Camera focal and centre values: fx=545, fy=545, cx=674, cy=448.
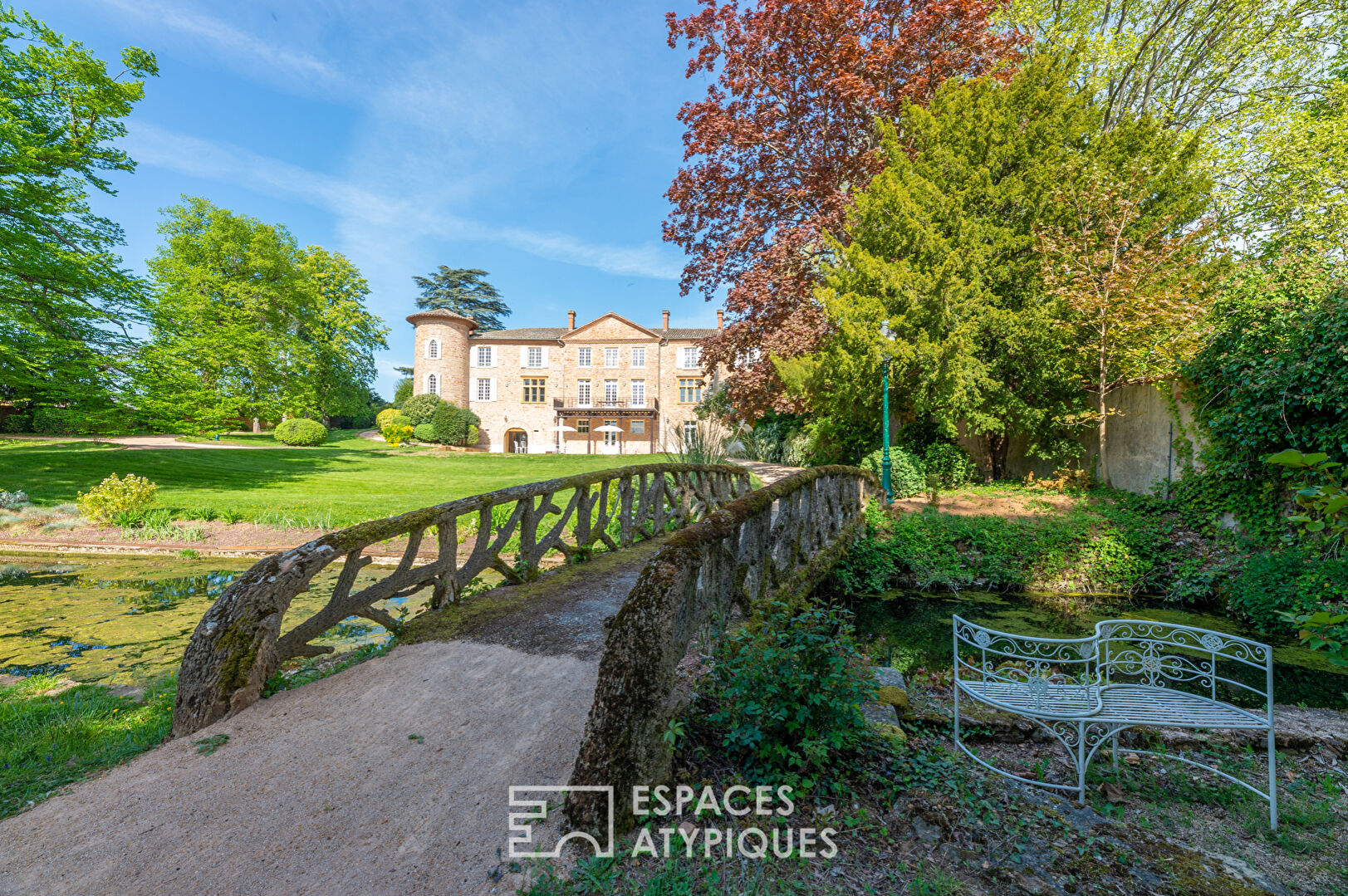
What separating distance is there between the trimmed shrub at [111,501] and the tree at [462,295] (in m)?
36.7

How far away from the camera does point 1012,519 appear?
32.3 feet

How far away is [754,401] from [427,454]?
59.3 ft

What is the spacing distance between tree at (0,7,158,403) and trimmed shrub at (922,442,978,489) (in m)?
18.9

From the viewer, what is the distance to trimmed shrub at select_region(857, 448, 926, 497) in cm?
1247

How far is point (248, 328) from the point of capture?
22.5m

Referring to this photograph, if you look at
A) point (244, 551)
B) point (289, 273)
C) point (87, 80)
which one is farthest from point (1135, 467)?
point (289, 273)

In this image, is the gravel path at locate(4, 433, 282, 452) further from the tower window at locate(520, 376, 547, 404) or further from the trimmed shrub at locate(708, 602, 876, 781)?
the trimmed shrub at locate(708, 602, 876, 781)

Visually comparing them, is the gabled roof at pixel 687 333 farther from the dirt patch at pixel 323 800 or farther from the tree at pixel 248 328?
the dirt patch at pixel 323 800

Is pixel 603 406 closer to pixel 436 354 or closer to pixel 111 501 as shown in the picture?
pixel 436 354

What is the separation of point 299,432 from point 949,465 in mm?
29112

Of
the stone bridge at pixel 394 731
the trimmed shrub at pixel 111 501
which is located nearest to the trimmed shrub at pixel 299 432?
the trimmed shrub at pixel 111 501

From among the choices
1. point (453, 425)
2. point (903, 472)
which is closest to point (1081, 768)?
point (903, 472)

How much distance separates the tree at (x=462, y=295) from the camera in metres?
45.3

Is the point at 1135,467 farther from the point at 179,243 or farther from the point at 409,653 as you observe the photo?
the point at 179,243
